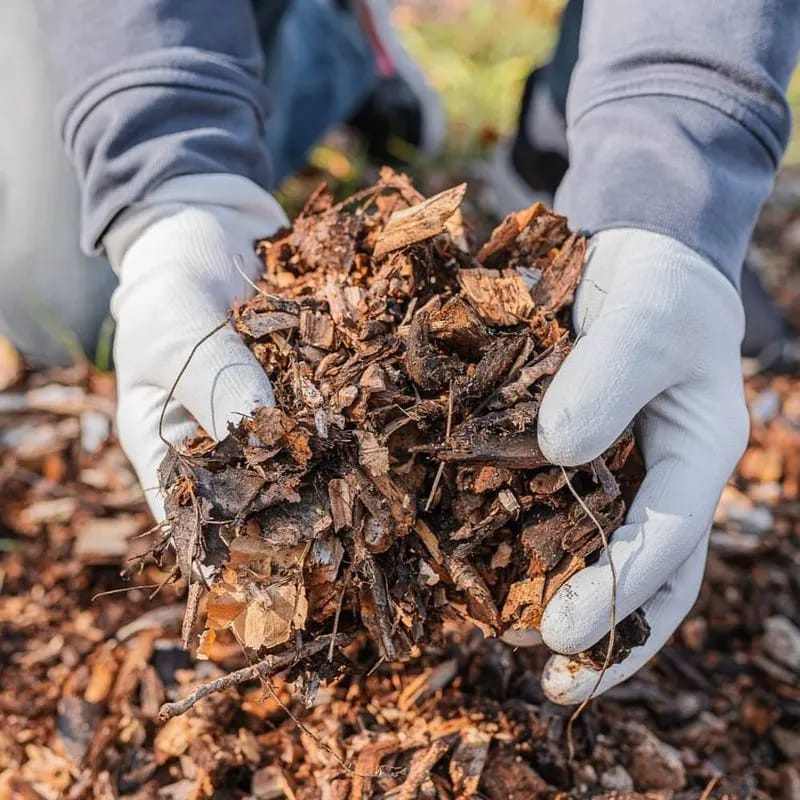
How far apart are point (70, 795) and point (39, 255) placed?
1997 mm

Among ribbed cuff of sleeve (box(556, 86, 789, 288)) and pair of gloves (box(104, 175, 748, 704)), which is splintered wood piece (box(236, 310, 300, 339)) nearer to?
pair of gloves (box(104, 175, 748, 704))

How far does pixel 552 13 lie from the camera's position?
521cm

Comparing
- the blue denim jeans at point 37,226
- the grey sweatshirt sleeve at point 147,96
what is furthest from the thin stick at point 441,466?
the blue denim jeans at point 37,226

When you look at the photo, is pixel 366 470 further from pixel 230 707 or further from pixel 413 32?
pixel 413 32

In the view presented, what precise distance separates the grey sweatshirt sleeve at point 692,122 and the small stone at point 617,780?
1.18m

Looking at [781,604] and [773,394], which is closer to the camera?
[781,604]

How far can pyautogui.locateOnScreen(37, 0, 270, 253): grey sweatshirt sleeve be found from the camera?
2105 mm

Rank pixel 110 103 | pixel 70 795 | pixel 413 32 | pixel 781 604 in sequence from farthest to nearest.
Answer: pixel 413 32 → pixel 781 604 → pixel 110 103 → pixel 70 795

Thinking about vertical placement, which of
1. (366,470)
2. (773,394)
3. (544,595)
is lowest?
(773,394)

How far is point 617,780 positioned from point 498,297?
1.12 m

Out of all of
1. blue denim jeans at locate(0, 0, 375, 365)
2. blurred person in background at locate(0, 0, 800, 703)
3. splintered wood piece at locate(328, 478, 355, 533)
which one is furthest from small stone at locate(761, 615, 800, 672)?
blue denim jeans at locate(0, 0, 375, 365)

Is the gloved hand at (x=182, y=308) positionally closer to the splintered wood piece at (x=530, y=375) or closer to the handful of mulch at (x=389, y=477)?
the handful of mulch at (x=389, y=477)

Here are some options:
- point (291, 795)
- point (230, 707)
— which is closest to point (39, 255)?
point (230, 707)

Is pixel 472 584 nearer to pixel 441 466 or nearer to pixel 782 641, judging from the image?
pixel 441 466
